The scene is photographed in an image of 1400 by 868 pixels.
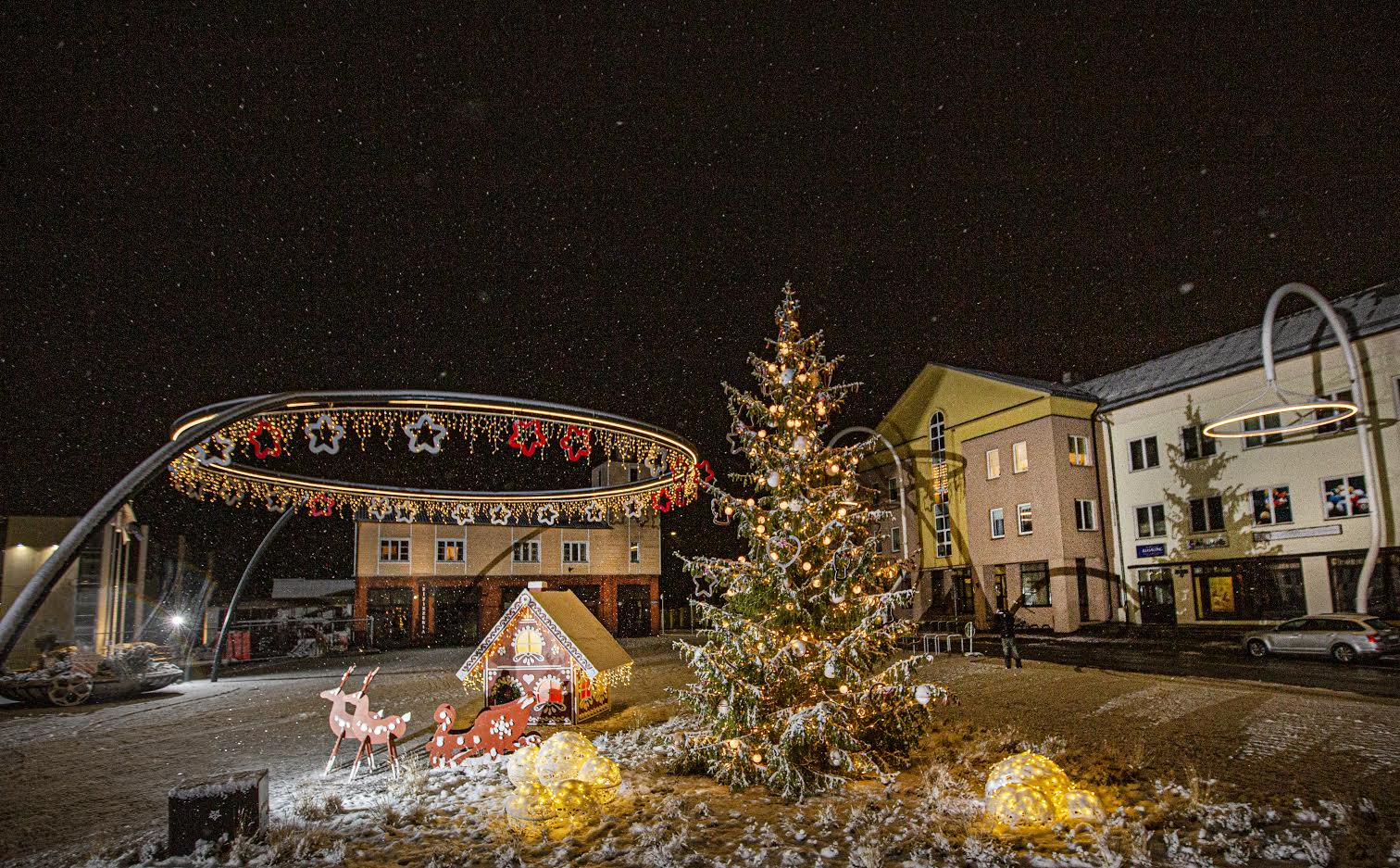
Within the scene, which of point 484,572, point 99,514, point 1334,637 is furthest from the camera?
point 484,572

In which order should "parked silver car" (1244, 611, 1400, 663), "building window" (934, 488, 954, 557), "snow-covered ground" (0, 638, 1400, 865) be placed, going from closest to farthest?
1. "snow-covered ground" (0, 638, 1400, 865)
2. "parked silver car" (1244, 611, 1400, 663)
3. "building window" (934, 488, 954, 557)

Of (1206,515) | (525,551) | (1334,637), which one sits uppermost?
(1206,515)

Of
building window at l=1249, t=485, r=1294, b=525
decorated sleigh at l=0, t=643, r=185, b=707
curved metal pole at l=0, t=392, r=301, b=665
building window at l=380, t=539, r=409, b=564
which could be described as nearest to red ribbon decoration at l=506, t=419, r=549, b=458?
curved metal pole at l=0, t=392, r=301, b=665

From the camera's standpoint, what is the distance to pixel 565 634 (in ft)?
41.5

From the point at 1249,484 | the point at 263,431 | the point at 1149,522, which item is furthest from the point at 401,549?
the point at 1249,484

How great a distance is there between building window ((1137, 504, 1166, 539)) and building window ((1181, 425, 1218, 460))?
253 cm

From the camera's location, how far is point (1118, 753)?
385 inches

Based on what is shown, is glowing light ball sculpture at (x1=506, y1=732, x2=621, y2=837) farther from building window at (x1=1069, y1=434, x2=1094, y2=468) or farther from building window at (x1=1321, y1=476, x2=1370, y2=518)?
building window at (x1=1069, y1=434, x2=1094, y2=468)

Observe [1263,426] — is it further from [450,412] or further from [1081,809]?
[450,412]

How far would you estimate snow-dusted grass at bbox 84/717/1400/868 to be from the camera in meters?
6.50

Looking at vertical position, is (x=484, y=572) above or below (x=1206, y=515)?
below

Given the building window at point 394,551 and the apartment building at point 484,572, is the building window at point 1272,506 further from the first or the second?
the building window at point 394,551

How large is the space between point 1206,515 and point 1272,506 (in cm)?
247

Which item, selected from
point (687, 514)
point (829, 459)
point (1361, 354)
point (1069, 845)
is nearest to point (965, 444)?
point (1361, 354)
